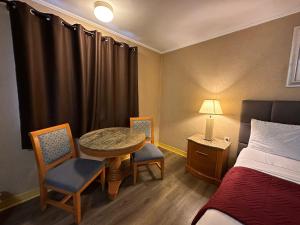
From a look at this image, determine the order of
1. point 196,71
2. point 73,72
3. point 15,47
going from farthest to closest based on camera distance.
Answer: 1. point 196,71
2. point 73,72
3. point 15,47

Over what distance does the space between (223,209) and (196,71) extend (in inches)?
90.5

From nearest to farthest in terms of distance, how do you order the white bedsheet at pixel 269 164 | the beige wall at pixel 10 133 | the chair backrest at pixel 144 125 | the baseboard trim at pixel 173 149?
the white bedsheet at pixel 269 164, the beige wall at pixel 10 133, the chair backrest at pixel 144 125, the baseboard trim at pixel 173 149

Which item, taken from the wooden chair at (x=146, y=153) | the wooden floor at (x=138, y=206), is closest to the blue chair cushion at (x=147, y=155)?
the wooden chair at (x=146, y=153)

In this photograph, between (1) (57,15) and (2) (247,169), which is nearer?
(2) (247,169)

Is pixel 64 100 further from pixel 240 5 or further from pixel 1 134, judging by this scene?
pixel 240 5

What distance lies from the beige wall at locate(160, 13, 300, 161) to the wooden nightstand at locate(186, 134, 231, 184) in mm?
388

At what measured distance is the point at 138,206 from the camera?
1.59 m

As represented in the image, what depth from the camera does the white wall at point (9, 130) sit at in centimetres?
138

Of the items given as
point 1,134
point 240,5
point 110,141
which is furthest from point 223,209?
point 1,134

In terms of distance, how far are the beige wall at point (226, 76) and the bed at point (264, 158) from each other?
5.9 inches

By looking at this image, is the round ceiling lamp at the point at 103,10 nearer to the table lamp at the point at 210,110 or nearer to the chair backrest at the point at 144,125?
the chair backrest at the point at 144,125

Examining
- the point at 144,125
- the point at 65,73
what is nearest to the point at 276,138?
the point at 144,125

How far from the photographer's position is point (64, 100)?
1.71 metres

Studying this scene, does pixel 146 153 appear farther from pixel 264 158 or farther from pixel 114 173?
pixel 264 158
